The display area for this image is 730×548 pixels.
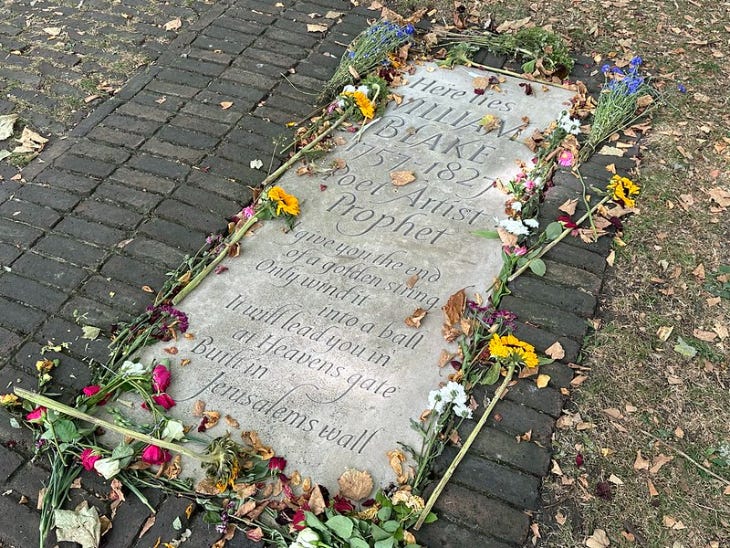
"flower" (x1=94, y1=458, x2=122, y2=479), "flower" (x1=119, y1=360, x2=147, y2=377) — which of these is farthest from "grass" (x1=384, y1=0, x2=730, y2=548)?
"flower" (x1=119, y1=360, x2=147, y2=377)

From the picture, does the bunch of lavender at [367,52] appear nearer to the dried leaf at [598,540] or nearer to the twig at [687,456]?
the twig at [687,456]

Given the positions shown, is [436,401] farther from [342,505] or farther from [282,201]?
[282,201]

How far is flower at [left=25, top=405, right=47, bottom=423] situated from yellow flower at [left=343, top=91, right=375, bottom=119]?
2.36 m

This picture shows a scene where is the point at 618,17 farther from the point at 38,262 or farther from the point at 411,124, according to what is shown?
the point at 38,262

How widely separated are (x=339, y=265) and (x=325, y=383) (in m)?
0.68

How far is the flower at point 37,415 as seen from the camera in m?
2.63

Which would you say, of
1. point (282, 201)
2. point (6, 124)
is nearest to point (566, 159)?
point (282, 201)

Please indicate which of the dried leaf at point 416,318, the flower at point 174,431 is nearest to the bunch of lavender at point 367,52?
the dried leaf at point 416,318

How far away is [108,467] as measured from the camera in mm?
2477

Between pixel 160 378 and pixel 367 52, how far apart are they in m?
2.60

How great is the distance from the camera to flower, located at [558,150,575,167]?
12.1 ft

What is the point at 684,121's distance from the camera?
13.1 ft

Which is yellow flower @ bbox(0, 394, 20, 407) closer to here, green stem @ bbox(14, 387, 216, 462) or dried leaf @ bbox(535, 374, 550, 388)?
green stem @ bbox(14, 387, 216, 462)

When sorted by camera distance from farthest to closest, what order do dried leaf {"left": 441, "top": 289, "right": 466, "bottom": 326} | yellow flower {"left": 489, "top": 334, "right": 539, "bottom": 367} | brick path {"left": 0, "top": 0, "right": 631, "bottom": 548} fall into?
1. dried leaf {"left": 441, "top": 289, "right": 466, "bottom": 326}
2. yellow flower {"left": 489, "top": 334, "right": 539, "bottom": 367}
3. brick path {"left": 0, "top": 0, "right": 631, "bottom": 548}
